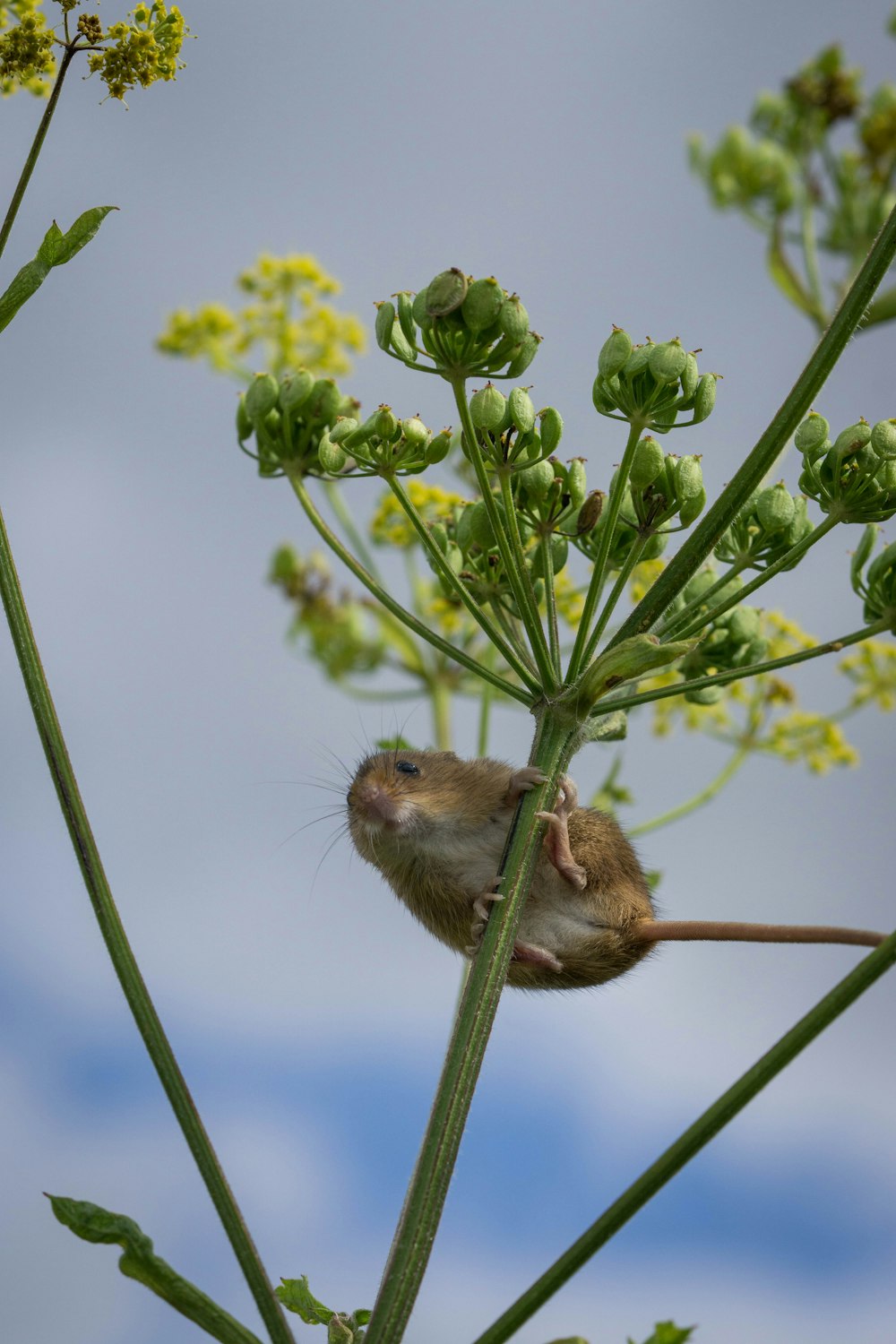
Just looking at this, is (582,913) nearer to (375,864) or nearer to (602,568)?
(375,864)

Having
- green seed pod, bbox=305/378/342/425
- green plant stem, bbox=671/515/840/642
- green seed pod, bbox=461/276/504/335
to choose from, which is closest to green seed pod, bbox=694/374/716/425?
green plant stem, bbox=671/515/840/642

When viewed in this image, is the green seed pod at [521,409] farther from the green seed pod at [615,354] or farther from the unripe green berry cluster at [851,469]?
the unripe green berry cluster at [851,469]

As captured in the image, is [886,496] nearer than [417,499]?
Yes

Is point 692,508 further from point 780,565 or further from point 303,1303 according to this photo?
point 303,1303

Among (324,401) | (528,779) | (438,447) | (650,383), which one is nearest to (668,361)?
(650,383)

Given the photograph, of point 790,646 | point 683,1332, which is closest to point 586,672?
point 683,1332

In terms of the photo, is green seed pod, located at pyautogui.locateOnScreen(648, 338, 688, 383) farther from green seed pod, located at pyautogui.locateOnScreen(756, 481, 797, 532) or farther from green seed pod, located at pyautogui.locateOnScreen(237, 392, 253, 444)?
green seed pod, located at pyautogui.locateOnScreen(237, 392, 253, 444)
